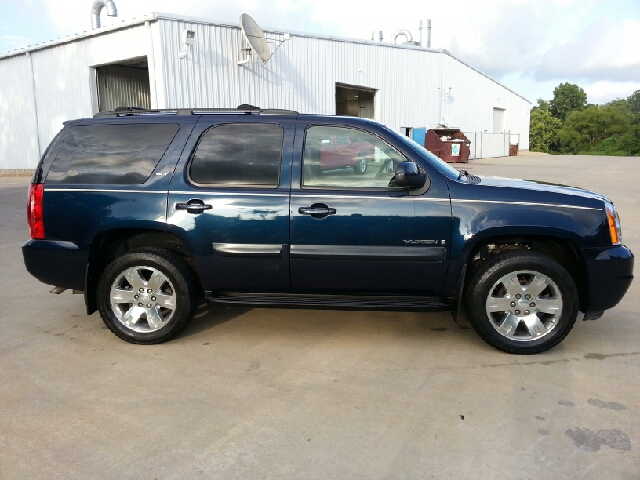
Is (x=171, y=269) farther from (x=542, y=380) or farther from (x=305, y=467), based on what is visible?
(x=542, y=380)

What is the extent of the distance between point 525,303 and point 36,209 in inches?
153

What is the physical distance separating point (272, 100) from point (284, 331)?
1637 centimetres

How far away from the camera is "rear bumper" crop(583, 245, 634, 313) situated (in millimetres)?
4055

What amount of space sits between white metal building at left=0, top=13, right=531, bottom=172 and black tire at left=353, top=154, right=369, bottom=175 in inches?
539

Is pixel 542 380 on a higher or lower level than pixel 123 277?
lower

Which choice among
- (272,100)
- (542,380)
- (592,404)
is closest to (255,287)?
(542,380)

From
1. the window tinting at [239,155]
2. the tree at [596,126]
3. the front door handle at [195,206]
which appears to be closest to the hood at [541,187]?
the window tinting at [239,155]

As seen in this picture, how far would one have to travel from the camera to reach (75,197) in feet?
14.3

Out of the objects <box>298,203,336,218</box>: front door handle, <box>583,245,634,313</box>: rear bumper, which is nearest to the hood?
<box>583,245,634,313</box>: rear bumper

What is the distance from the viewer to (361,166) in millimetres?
4215

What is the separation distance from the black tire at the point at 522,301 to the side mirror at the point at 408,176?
2.69 ft

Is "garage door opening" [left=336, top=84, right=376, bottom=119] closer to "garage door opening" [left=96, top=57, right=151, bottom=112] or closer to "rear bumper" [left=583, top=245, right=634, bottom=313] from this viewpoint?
"garage door opening" [left=96, top=57, right=151, bottom=112]

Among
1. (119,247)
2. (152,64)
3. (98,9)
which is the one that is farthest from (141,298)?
(98,9)

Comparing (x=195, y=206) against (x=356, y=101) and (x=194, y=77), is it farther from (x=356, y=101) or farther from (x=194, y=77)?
(x=356, y=101)
